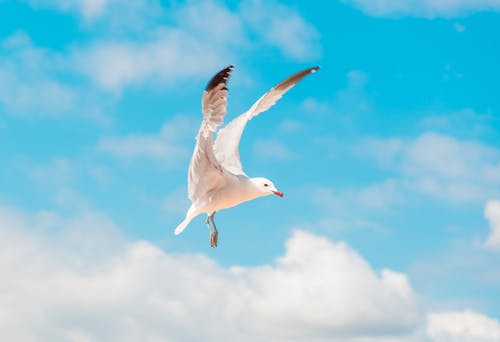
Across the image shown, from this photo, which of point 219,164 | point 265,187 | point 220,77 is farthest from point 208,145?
point 265,187

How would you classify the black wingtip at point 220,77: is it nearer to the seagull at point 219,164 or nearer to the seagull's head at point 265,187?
the seagull at point 219,164

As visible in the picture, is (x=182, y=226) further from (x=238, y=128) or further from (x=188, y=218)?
(x=238, y=128)

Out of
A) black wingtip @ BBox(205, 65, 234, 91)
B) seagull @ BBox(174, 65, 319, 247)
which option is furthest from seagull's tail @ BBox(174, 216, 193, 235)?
black wingtip @ BBox(205, 65, 234, 91)

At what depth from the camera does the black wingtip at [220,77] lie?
40.4 ft

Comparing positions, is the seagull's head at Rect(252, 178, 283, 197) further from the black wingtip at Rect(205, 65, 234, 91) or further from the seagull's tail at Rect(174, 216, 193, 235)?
the black wingtip at Rect(205, 65, 234, 91)

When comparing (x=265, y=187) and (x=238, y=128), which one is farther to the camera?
(x=238, y=128)

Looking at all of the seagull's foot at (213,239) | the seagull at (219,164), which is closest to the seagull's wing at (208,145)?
the seagull at (219,164)

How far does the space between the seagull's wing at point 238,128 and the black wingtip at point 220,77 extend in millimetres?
3882

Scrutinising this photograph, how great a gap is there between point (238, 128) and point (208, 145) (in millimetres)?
3936

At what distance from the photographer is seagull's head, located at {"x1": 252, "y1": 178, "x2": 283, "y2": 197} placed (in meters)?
15.6

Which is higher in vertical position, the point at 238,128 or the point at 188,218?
the point at 238,128

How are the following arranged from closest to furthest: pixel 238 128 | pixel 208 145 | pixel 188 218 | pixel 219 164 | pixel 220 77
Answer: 1. pixel 220 77
2. pixel 208 145
3. pixel 219 164
4. pixel 188 218
5. pixel 238 128

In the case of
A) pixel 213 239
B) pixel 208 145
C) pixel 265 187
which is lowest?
pixel 213 239

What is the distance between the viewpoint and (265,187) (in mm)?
15781
